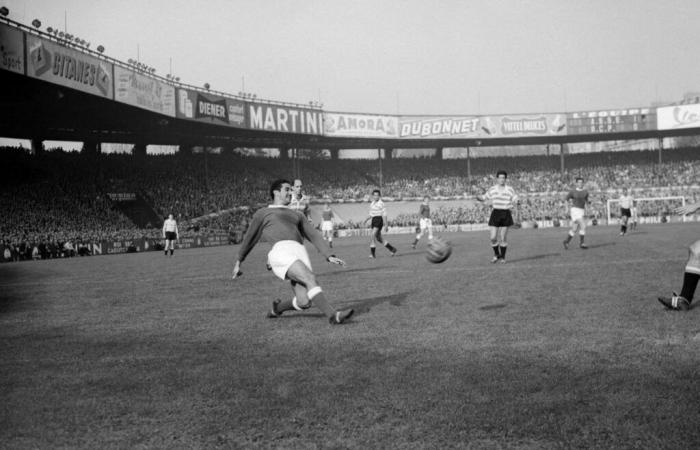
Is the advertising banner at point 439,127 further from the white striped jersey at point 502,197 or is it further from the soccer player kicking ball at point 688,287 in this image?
the soccer player kicking ball at point 688,287

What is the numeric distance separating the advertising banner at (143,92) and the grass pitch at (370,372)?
2784cm

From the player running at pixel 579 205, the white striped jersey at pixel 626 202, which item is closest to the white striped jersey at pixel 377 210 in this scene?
the player running at pixel 579 205

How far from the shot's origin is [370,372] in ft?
16.8

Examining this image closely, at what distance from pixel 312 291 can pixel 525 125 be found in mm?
62074

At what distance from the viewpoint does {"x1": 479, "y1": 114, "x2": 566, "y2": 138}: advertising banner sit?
215 feet

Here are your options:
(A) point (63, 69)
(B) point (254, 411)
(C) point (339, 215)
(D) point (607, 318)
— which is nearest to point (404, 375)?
(B) point (254, 411)

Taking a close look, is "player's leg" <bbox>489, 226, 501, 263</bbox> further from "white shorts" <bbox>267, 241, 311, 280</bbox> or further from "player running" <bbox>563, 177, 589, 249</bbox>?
"white shorts" <bbox>267, 241, 311, 280</bbox>

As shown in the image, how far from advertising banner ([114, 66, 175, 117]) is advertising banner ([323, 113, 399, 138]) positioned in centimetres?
2020

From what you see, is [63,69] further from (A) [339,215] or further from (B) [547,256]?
(A) [339,215]

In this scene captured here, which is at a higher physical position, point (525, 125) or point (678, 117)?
point (525, 125)

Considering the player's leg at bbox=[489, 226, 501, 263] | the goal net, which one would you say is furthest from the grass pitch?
the goal net

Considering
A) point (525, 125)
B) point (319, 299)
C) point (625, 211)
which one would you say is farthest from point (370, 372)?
point (525, 125)

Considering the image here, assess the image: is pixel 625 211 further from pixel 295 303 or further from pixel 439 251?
pixel 295 303

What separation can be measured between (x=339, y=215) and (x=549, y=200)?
775 inches
